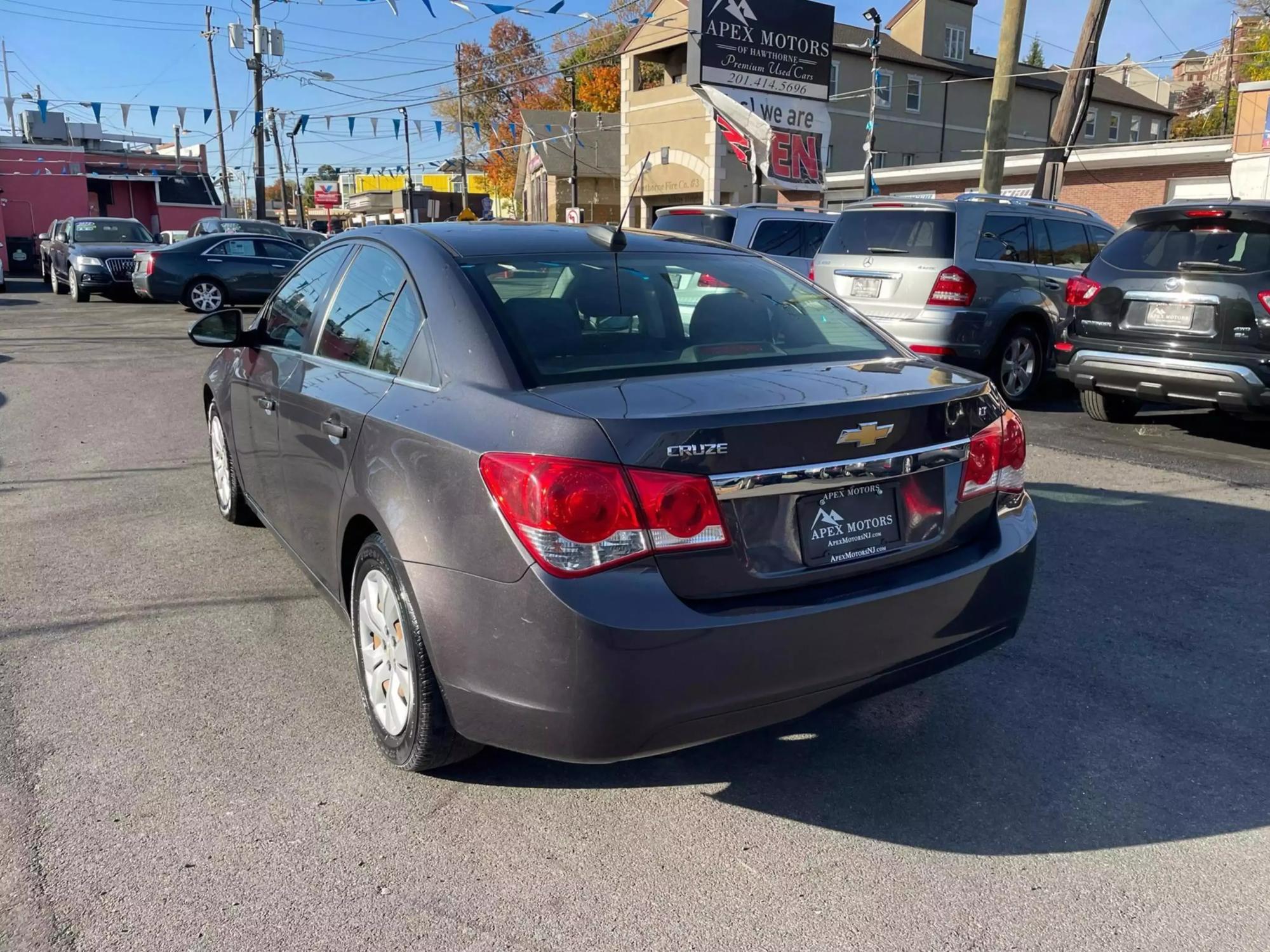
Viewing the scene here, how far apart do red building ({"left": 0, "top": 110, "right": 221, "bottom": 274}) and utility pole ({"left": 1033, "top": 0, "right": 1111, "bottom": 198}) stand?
2820 centimetres

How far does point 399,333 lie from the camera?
11.0 ft

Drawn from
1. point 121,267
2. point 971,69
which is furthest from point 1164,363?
point 971,69

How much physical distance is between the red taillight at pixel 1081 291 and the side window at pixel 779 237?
4.60 m

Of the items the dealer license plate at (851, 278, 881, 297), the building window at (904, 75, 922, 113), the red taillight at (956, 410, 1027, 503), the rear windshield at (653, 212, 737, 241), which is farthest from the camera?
the building window at (904, 75, 922, 113)

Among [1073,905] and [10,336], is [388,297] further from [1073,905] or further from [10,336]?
[10,336]

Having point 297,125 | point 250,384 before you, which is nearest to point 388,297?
point 250,384

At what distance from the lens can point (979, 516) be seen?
3.07 meters

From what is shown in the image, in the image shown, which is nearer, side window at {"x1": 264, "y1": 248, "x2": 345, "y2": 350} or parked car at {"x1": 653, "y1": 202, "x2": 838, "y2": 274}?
side window at {"x1": 264, "y1": 248, "x2": 345, "y2": 350}

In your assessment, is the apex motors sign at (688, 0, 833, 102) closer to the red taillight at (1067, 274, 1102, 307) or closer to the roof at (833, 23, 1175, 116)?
the roof at (833, 23, 1175, 116)

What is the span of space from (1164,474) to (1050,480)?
0.86 metres

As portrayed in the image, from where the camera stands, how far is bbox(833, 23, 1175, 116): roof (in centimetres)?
3847

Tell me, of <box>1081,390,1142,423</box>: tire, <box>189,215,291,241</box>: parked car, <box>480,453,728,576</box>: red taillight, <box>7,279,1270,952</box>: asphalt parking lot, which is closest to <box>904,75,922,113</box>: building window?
<box>189,215,291,241</box>: parked car

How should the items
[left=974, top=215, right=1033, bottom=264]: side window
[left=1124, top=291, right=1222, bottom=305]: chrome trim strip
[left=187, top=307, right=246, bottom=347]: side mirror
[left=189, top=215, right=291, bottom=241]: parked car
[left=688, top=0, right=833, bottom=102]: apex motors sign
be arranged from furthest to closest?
[left=189, top=215, right=291, bottom=241]: parked car
[left=688, top=0, right=833, bottom=102]: apex motors sign
[left=974, top=215, right=1033, bottom=264]: side window
[left=1124, top=291, right=1222, bottom=305]: chrome trim strip
[left=187, top=307, right=246, bottom=347]: side mirror

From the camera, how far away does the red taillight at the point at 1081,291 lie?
26.4ft
